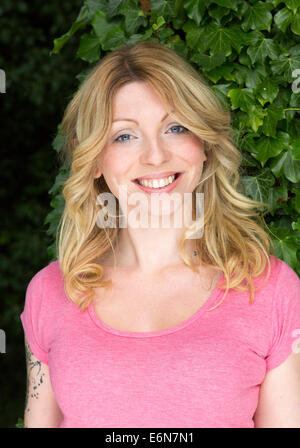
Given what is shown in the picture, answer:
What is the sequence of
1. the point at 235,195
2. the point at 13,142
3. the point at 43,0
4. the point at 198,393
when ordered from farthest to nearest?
the point at 13,142 < the point at 43,0 < the point at 235,195 < the point at 198,393

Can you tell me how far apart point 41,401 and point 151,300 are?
36 cm

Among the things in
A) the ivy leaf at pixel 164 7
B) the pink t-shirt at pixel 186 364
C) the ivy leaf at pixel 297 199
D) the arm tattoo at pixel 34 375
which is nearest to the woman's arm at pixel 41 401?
the arm tattoo at pixel 34 375

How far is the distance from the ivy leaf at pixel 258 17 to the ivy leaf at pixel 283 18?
23 mm

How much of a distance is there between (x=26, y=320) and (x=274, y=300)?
60 centimetres

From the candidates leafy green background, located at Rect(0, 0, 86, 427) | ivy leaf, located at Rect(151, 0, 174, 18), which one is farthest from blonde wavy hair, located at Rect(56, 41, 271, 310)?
leafy green background, located at Rect(0, 0, 86, 427)

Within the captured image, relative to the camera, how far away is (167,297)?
58.1 inches

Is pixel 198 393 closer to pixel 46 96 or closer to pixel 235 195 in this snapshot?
pixel 235 195

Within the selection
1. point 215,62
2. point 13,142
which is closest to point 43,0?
point 13,142

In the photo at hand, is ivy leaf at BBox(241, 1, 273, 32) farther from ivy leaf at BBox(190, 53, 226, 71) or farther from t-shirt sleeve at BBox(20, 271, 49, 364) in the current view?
t-shirt sleeve at BBox(20, 271, 49, 364)

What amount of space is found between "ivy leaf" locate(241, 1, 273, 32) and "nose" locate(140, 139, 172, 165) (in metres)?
0.38

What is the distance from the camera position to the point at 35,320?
1.54 meters

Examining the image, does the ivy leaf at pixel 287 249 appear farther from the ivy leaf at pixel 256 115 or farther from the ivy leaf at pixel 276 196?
the ivy leaf at pixel 256 115

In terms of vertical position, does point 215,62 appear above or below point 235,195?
above

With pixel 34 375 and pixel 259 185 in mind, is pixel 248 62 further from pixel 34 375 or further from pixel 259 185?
pixel 34 375
